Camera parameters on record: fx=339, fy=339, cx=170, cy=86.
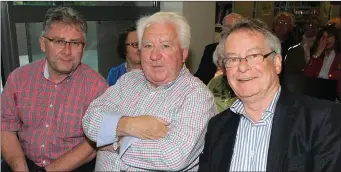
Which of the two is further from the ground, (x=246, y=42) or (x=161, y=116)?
(x=246, y=42)

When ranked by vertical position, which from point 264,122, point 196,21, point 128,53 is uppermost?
point 196,21

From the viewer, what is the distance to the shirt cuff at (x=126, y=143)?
62.9 inches

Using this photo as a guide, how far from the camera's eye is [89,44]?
142 inches

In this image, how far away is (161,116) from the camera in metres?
1.63

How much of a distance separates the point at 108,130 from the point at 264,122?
2.44 feet

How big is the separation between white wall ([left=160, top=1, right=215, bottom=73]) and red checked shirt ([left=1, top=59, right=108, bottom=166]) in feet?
6.85

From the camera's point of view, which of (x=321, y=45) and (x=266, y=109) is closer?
(x=266, y=109)

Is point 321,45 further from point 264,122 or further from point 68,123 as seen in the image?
point 68,123

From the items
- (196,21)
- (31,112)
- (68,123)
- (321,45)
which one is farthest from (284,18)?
(31,112)

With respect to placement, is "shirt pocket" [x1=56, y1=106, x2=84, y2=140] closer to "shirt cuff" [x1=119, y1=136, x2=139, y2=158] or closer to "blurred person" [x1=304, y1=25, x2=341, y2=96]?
"shirt cuff" [x1=119, y1=136, x2=139, y2=158]

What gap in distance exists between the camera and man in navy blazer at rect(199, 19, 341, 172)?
1.30 m

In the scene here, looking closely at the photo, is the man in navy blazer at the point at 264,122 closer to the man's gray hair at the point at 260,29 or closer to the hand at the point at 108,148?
the man's gray hair at the point at 260,29

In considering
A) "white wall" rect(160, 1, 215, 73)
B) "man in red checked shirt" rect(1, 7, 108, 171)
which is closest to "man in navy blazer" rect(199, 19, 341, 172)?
"man in red checked shirt" rect(1, 7, 108, 171)

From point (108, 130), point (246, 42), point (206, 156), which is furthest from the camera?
point (108, 130)
